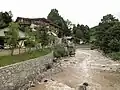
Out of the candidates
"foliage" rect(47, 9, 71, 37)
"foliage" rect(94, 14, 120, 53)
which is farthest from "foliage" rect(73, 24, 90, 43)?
"foliage" rect(94, 14, 120, 53)

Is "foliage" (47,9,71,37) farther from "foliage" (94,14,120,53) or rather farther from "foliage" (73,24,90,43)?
"foliage" (94,14,120,53)

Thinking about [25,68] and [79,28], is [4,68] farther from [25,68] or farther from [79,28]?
[79,28]

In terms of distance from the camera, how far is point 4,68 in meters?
16.1

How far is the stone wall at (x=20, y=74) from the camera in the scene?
16.0 meters

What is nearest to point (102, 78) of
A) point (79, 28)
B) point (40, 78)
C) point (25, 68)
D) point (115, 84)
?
point (115, 84)

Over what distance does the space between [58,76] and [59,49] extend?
16.2 meters

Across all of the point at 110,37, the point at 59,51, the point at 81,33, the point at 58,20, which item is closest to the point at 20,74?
the point at 59,51

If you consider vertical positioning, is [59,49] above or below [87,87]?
above

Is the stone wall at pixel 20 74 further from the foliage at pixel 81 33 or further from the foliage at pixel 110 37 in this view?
the foliage at pixel 81 33

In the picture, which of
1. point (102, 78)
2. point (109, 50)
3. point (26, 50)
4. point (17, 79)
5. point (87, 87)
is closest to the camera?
point (17, 79)

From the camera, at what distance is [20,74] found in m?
18.7

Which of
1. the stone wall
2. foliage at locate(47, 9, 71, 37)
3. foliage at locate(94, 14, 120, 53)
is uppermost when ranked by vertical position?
foliage at locate(47, 9, 71, 37)

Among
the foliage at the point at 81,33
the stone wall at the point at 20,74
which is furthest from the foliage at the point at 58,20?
the stone wall at the point at 20,74

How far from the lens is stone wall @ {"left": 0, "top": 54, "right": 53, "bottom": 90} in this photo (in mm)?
16031
